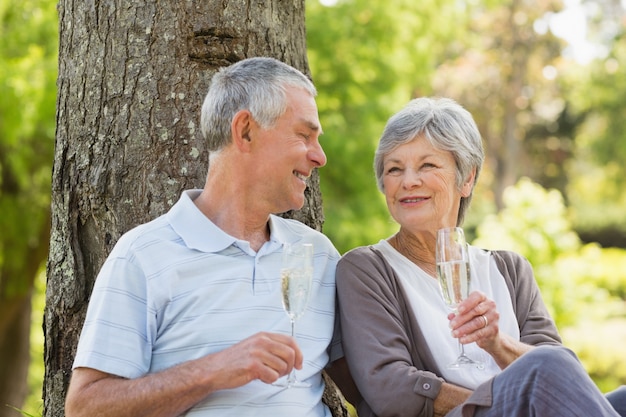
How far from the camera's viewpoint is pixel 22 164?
34.0ft

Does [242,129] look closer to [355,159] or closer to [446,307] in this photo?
[446,307]

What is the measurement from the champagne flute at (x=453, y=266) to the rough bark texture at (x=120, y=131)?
1205 millimetres

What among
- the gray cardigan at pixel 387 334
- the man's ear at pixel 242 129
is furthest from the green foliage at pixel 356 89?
the man's ear at pixel 242 129

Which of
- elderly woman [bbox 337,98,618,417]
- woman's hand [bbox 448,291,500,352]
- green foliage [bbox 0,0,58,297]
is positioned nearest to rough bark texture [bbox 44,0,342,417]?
elderly woman [bbox 337,98,618,417]

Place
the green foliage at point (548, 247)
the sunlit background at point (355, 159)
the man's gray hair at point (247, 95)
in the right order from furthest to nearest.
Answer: the green foliage at point (548, 247) < the sunlit background at point (355, 159) < the man's gray hair at point (247, 95)

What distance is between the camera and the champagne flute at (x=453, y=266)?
2910mm

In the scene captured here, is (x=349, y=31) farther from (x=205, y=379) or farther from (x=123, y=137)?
(x=205, y=379)

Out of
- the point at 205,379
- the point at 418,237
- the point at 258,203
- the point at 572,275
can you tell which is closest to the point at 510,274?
the point at 418,237

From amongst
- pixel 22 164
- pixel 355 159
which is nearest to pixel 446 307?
pixel 22 164

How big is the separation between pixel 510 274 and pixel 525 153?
29.9 m

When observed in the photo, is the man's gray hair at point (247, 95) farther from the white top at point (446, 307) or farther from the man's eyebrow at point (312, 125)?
the white top at point (446, 307)

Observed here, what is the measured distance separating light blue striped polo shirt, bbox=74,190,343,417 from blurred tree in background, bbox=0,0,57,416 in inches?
262

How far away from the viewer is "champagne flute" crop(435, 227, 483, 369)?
2.91 metres

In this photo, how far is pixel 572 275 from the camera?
12.4 metres
